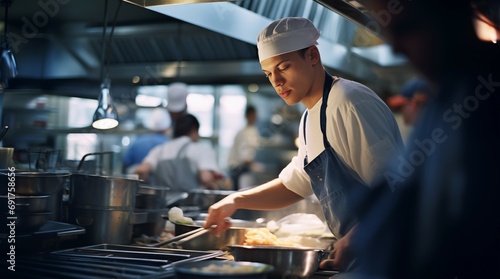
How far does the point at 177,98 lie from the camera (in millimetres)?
5359

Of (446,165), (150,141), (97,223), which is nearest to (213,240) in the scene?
(97,223)

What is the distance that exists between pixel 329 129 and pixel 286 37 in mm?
388

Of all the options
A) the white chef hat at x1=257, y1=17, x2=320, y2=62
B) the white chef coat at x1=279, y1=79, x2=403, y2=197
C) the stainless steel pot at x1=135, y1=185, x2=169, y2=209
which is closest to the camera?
the white chef coat at x1=279, y1=79, x2=403, y2=197

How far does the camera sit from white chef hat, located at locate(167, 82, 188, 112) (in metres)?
5.32

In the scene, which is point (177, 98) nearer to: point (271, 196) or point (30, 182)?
point (271, 196)

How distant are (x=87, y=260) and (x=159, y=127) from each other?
370cm

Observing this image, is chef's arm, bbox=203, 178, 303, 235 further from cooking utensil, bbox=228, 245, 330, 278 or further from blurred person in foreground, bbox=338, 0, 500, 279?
blurred person in foreground, bbox=338, 0, 500, 279

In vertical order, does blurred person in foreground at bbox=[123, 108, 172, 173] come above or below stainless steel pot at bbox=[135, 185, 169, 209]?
above

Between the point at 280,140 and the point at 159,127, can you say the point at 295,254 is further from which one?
the point at 280,140

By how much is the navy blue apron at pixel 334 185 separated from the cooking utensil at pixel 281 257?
267 millimetres

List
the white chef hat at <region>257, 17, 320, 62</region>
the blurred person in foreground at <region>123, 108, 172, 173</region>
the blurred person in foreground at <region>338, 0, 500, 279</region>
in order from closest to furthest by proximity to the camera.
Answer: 1. the blurred person in foreground at <region>338, 0, 500, 279</region>
2. the white chef hat at <region>257, 17, 320, 62</region>
3. the blurred person in foreground at <region>123, 108, 172, 173</region>

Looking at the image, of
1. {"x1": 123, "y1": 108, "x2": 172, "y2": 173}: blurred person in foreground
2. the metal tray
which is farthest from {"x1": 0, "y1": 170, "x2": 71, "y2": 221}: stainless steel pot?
{"x1": 123, "y1": 108, "x2": 172, "y2": 173}: blurred person in foreground

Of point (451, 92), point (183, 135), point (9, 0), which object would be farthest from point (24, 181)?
point (183, 135)

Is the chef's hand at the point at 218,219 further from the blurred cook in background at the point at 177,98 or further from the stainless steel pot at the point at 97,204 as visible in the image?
the blurred cook in background at the point at 177,98
